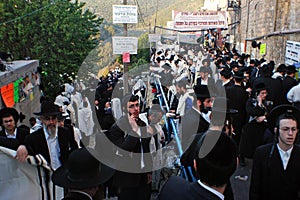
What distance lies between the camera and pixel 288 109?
365cm

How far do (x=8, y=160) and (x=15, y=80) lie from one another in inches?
291

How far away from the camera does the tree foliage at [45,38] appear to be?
59.5ft

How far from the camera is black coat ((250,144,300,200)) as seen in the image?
3070 mm

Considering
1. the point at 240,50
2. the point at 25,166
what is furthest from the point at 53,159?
the point at 240,50

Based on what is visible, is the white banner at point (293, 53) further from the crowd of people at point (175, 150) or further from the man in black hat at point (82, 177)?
the man in black hat at point (82, 177)

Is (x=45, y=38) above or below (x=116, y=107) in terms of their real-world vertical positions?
above

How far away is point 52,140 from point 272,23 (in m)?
15.9

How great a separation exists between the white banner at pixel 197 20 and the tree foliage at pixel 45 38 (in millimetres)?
6002

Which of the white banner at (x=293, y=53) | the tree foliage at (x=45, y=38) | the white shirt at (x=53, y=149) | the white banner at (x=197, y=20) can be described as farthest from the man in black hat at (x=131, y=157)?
the tree foliage at (x=45, y=38)

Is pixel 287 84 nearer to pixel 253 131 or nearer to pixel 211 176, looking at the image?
pixel 253 131

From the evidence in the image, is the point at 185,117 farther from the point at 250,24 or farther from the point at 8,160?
the point at 250,24

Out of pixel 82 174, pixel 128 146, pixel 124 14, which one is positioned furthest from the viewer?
pixel 124 14

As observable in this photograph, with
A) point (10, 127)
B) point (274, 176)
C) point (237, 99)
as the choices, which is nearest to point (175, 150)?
point (237, 99)

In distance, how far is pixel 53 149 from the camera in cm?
395
